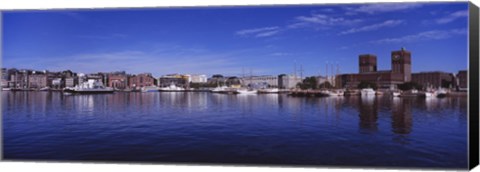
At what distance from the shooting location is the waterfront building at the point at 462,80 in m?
5.30

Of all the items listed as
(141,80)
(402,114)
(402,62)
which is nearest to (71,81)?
(141,80)

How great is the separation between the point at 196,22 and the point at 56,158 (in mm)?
2804

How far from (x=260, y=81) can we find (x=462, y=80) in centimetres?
336

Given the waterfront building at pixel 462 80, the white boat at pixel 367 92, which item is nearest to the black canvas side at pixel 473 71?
the waterfront building at pixel 462 80

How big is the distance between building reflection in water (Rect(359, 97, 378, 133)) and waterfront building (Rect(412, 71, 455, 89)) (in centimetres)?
97

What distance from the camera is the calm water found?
5914 mm

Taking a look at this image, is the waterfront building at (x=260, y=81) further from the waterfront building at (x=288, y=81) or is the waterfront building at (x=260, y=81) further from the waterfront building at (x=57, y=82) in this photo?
the waterfront building at (x=57, y=82)

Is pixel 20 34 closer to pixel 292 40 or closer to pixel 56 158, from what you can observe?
pixel 56 158

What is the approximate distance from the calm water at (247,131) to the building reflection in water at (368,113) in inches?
0.9

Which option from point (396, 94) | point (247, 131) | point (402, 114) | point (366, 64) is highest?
point (366, 64)

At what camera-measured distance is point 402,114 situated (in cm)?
798

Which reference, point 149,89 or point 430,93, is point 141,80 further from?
point 430,93

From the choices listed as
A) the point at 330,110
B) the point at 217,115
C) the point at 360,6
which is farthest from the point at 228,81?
the point at 360,6

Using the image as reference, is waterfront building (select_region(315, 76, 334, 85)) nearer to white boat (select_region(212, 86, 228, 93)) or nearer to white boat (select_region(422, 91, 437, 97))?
white boat (select_region(422, 91, 437, 97))
